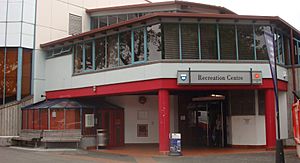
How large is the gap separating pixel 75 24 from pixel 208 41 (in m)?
12.4

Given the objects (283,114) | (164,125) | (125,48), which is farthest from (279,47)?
(125,48)

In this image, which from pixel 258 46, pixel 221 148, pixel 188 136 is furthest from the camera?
pixel 188 136

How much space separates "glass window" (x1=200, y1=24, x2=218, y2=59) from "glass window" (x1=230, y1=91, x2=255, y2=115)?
117 inches

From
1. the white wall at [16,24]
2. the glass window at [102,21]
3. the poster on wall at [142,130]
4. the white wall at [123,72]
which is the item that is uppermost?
the glass window at [102,21]

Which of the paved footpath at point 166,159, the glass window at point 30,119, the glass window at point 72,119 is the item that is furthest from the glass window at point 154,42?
the glass window at point 30,119

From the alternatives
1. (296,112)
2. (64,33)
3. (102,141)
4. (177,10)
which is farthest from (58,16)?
(296,112)

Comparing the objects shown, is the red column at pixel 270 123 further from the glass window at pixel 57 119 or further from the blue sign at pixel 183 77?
the glass window at pixel 57 119

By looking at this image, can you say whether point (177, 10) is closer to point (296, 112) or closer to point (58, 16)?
point (58, 16)

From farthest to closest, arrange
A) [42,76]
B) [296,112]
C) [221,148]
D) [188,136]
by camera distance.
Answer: [42,76], [188,136], [221,148], [296,112]

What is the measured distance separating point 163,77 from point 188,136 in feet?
22.2

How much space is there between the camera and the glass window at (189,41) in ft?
61.7

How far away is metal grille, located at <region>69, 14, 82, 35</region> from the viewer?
91.7 feet

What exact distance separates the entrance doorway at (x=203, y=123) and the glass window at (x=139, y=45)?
531cm

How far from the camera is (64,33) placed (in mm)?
27406
